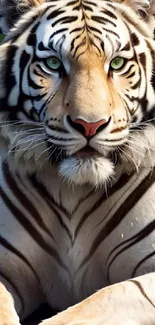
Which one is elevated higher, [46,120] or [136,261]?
[46,120]

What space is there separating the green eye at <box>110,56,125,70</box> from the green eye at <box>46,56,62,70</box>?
202 mm

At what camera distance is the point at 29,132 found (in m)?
4.21

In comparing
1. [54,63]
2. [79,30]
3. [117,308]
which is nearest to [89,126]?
[54,63]

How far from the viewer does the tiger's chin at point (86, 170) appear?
159 inches

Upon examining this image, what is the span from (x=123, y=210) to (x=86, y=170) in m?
0.41

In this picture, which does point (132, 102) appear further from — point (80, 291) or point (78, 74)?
point (80, 291)

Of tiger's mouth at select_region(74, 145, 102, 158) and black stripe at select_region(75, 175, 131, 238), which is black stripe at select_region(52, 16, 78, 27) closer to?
tiger's mouth at select_region(74, 145, 102, 158)

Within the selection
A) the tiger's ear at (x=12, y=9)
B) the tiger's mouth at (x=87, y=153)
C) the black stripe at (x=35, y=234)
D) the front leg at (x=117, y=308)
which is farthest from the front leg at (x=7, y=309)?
the tiger's ear at (x=12, y=9)

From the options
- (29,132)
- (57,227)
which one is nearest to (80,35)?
(29,132)

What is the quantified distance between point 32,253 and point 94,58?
0.88 meters

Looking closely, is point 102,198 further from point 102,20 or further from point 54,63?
point 102,20

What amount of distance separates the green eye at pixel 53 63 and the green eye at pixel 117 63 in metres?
0.20

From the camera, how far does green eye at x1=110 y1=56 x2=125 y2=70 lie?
414 centimetres

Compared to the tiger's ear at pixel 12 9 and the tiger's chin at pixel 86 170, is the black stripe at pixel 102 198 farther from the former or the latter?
the tiger's ear at pixel 12 9
